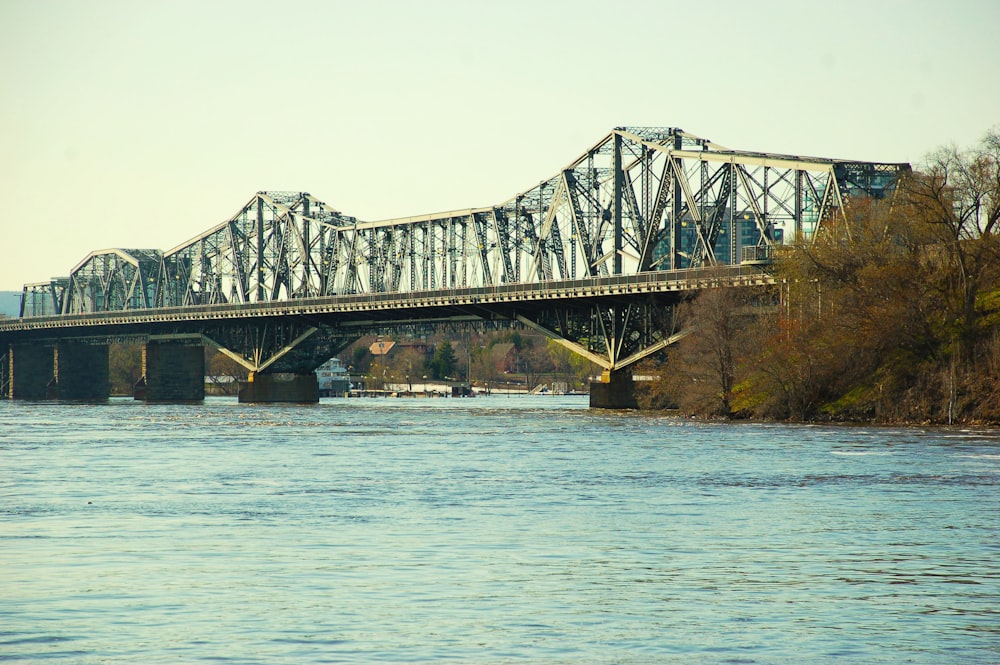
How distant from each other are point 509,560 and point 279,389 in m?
136

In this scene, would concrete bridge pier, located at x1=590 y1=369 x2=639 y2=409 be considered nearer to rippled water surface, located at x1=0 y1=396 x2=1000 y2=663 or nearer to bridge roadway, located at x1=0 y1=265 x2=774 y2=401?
bridge roadway, located at x1=0 y1=265 x2=774 y2=401

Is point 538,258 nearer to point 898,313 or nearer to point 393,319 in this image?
point 393,319

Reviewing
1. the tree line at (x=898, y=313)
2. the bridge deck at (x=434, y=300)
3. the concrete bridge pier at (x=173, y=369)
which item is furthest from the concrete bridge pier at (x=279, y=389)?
the tree line at (x=898, y=313)

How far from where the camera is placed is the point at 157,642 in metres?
17.2

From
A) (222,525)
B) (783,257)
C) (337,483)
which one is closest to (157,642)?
(222,525)

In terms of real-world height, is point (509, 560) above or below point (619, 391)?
below

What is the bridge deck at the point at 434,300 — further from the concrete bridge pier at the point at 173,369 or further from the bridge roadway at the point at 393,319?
the concrete bridge pier at the point at 173,369

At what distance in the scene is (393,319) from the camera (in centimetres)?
13862

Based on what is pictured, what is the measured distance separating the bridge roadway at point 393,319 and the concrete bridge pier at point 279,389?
28cm

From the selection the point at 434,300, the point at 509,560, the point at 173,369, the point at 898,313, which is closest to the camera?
the point at 509,560

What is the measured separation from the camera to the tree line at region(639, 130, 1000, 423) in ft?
228

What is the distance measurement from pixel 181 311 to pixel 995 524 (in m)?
146

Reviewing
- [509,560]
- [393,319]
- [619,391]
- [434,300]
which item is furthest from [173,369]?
[509,560]

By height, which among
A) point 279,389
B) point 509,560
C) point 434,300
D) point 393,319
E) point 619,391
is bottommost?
point 509,560
